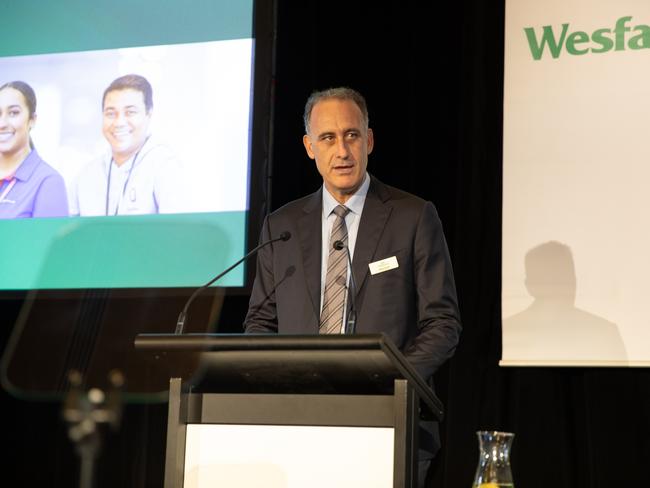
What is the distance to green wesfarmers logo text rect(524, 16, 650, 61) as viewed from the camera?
352cm

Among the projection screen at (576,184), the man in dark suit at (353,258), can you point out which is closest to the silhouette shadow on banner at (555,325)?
the projection screen at (576,184)

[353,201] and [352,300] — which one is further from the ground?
[353,201]

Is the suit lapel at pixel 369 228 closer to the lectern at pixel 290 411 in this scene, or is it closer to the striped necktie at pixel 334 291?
the striped necktie at pixel 334 291

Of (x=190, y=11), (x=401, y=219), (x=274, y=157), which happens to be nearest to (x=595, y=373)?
(x=401, y=219)

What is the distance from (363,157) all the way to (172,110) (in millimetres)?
1537

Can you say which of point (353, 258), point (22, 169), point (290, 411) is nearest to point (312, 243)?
point (353, 258)

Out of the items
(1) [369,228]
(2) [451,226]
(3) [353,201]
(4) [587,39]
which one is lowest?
(1) [369,228]

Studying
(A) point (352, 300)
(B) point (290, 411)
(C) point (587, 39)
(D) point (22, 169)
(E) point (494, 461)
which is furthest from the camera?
(D) point (22, 169)

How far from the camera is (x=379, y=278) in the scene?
2492mm

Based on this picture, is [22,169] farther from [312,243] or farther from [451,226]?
[312,243]

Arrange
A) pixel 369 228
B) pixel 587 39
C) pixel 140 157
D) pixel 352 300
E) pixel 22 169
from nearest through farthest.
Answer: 1. pixel 352 300
2. pixel 369 228
3. pixel 587 39
4. pixel 140 157
5. pixel 22 169

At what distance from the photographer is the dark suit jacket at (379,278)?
2463mm

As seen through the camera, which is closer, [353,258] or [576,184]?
[353,258]

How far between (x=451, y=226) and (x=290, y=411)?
2155mm
